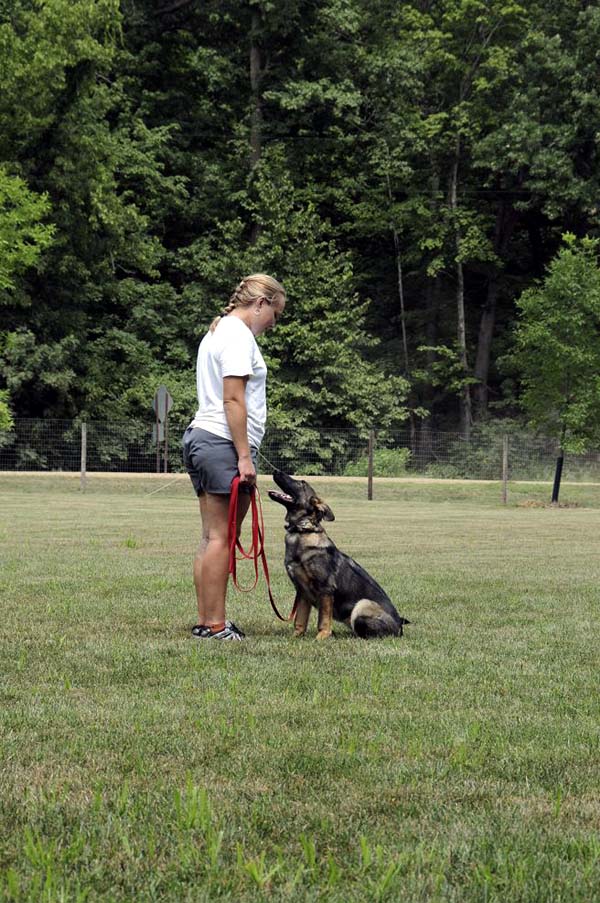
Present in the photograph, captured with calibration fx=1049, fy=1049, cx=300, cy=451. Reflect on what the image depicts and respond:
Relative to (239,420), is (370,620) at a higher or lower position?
lower

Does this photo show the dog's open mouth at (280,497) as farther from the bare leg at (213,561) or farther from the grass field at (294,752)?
the grass field at (294,752)

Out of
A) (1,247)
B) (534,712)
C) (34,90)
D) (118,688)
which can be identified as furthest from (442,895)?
(34,90)

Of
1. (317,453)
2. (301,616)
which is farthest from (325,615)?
(317,453)

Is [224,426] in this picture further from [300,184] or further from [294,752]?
[300,184]

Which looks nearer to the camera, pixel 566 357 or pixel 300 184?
pixel 566 357

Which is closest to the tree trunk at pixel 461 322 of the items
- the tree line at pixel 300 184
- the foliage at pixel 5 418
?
the tree line at pixel 300 184

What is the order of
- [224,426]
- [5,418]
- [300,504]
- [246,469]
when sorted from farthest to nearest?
[5,418], [300,504], [224,426], [246,469]

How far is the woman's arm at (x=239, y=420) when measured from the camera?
5.98 m

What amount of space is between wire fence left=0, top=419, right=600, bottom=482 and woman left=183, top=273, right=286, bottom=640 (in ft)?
80.7

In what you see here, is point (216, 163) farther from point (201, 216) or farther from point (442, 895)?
point (442, 895)

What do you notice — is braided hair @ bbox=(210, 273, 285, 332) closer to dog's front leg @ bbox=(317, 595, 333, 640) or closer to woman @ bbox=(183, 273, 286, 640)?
woman @ bbox=(183, 273, 286, 640)

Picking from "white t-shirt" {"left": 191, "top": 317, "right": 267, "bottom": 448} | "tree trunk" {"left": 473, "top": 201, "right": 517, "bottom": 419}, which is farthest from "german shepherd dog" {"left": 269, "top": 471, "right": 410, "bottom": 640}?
"tree trunk" {"left": 473, "top": 201, "right": 517, "bottom": 419}

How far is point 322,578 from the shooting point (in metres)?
6.06

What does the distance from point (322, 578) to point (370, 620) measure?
41 cm
